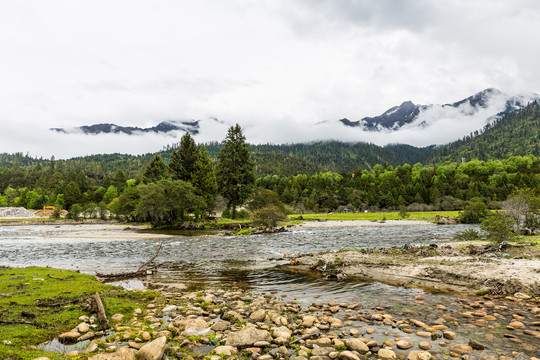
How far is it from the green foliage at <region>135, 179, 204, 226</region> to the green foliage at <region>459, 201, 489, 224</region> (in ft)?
183

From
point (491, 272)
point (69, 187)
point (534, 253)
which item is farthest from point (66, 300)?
point (69, 187)

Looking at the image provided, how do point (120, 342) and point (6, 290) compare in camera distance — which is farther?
point (6, 290)

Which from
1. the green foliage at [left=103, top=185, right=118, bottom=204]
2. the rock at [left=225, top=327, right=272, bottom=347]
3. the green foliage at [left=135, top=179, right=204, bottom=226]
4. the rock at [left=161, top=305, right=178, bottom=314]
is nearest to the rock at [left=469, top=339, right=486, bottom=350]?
the rock at [left=225, top=327, right=272, bottom=347]

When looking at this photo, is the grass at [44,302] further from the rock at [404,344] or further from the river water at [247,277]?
the rock at [404,344]

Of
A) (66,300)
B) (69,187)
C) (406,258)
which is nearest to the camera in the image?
(66,300)

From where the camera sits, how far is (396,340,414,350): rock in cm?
747

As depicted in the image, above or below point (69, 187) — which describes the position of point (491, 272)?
below

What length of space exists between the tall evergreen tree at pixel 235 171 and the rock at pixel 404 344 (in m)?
60.5

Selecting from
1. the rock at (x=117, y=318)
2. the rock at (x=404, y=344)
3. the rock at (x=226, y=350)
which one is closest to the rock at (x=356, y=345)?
the rock at (x=404, y=344)

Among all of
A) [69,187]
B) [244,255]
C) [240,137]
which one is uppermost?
[240,137]

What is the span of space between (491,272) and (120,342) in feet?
51.9

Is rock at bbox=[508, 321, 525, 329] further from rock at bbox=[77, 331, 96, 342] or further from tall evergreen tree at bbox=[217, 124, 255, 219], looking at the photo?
tall evergreen tree at bbox=[217, 124, 255, 219]

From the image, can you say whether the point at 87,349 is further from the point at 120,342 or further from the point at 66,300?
the point at 66,300

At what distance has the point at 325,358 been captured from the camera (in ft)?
22.6
